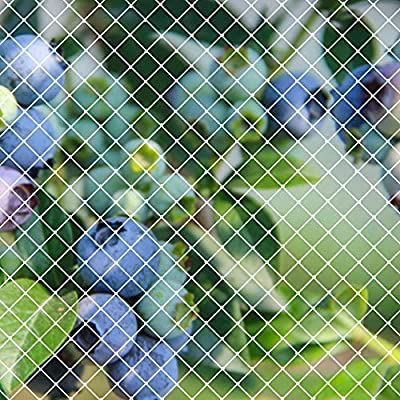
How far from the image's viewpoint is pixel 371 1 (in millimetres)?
613

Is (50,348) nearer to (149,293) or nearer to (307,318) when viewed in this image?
(149,293)

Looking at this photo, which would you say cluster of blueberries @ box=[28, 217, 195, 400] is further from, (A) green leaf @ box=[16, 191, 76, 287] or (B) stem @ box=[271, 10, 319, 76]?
(B) stem @ box=[271, 10, 319, 76]

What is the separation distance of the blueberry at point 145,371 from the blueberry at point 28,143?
0.41ft

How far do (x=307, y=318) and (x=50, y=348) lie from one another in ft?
0.58

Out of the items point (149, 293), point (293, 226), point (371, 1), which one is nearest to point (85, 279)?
point (149, 293)

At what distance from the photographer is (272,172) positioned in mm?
638

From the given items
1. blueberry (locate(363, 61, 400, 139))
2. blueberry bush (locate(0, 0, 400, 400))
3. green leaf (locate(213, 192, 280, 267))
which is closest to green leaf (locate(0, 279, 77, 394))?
blueberry bush (locate(0, 0, 400, 400))

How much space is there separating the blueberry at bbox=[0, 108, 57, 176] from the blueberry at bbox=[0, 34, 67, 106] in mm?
12

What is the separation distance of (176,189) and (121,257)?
54mm

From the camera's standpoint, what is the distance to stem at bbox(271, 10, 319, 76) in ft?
1.96

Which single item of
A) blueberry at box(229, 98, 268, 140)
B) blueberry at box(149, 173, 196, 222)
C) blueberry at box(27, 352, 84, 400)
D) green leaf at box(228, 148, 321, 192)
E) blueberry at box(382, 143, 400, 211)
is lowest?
blueberry at box(27, 352, 84, 400)

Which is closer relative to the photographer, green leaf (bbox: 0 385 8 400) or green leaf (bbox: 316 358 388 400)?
green leaf (bbox: 0 385 8 400)

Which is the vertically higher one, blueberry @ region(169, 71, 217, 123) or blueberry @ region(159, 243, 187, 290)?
blueberry @ region(169, 71, 217, 123)

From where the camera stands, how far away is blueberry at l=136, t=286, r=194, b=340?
22.6 inches
